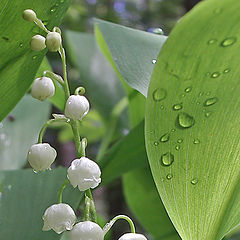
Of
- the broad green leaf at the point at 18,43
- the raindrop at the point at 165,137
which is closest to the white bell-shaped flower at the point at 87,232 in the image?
the raindrop at the point at 165,137

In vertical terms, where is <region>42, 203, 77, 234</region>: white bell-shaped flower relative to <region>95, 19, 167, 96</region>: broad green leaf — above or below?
below

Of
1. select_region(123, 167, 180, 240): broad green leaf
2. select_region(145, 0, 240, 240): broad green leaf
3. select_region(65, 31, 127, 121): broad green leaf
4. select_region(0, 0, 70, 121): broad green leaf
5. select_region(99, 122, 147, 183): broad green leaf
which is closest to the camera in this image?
select_region(145, 0, 240, 240): broad green leaf

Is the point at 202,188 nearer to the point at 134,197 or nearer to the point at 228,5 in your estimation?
the point at 228,5

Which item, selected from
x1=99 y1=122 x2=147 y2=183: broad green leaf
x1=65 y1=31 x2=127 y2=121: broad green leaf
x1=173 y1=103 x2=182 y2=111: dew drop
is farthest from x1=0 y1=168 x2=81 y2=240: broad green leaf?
x1=65 y1=31 x2=127 y2=121: broad green leaf

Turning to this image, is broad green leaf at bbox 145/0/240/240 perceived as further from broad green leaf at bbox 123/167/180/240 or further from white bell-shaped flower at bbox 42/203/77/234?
broad green leaf at bbox 123/167/180/240

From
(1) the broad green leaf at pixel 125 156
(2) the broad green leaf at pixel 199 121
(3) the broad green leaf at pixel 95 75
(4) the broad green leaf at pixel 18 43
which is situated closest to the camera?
(2) the broad green leaf at pixel 199 121

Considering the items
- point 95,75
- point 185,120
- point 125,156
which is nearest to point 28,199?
point 125,156

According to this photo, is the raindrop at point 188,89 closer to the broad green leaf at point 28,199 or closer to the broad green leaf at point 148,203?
the broad green leaf at point 28,199

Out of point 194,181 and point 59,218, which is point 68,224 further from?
point 194,181
